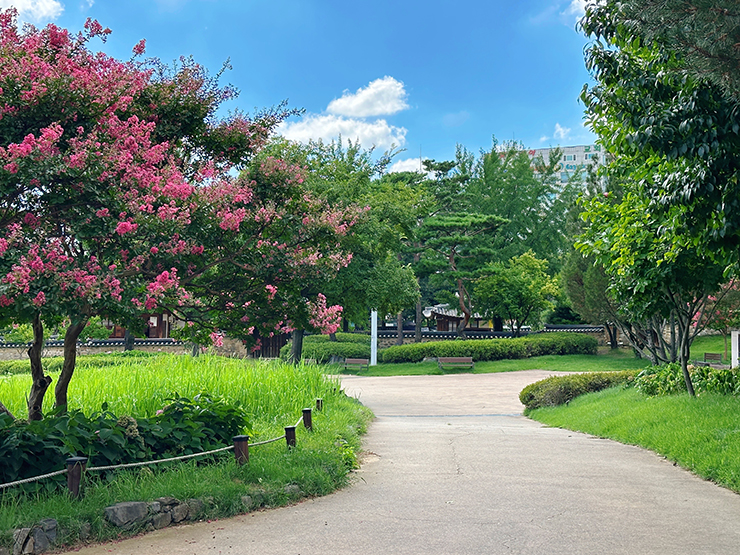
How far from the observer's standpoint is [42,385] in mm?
6918

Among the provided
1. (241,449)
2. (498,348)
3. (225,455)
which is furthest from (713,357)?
(241,449)

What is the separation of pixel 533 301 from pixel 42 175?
3157 cm

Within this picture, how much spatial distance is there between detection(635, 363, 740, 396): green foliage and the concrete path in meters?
3.23

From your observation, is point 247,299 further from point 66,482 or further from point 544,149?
point 544,149

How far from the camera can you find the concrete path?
4.51 m

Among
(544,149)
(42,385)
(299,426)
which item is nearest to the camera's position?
(42,385)

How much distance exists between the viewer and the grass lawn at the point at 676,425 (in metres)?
7.04

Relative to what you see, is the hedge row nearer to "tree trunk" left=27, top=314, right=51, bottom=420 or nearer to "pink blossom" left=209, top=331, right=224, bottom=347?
"pink blossom" left=209, top=331, right=224, bottom=347

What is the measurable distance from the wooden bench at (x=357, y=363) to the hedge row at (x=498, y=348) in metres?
2.17

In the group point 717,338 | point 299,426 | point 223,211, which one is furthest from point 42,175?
point 717,338

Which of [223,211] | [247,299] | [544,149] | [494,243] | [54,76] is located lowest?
[247,299]

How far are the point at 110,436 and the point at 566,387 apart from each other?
1201 cm

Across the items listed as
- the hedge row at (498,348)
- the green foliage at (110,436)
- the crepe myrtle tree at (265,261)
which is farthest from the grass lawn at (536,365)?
the green foliage at (110,436)

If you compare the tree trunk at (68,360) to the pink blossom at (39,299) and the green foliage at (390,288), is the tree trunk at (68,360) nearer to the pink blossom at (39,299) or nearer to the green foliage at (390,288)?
the pink blossom at (39,299)
